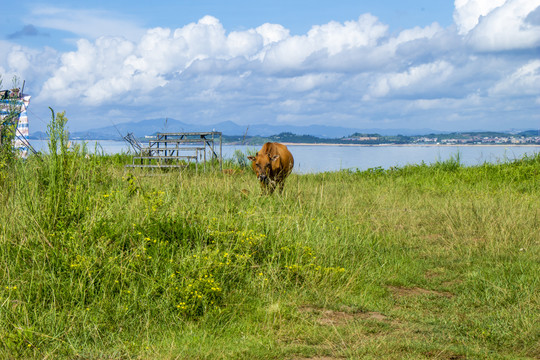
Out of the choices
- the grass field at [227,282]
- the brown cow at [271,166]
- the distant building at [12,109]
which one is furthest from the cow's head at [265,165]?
the distant building at [12,109]

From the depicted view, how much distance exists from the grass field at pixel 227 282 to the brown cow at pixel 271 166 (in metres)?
3.20

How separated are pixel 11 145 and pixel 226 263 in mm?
5365

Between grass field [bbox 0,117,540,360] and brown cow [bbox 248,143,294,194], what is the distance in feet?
10.5

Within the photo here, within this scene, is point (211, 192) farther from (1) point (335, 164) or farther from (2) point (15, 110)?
(1) point (335, 164)

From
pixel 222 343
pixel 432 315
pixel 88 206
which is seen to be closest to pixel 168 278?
pixel 222 343

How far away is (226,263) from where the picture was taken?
5.73 metres

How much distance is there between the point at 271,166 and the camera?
40.2 feet

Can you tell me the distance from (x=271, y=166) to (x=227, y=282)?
6629mm

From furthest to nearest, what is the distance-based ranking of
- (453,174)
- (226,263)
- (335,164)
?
1. (335,164)
2. (453,174)
3. (226,263)

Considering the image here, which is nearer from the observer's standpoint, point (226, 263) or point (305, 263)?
point (226, 263)

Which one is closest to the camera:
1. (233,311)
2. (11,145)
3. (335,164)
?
(233,311)

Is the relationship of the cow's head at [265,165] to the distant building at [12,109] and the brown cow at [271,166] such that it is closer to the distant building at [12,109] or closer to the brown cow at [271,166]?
the brown cow at [271,166]

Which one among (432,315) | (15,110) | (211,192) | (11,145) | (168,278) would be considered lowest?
(432,315)

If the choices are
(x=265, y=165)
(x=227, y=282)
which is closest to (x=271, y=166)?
(x=265, y=165)
